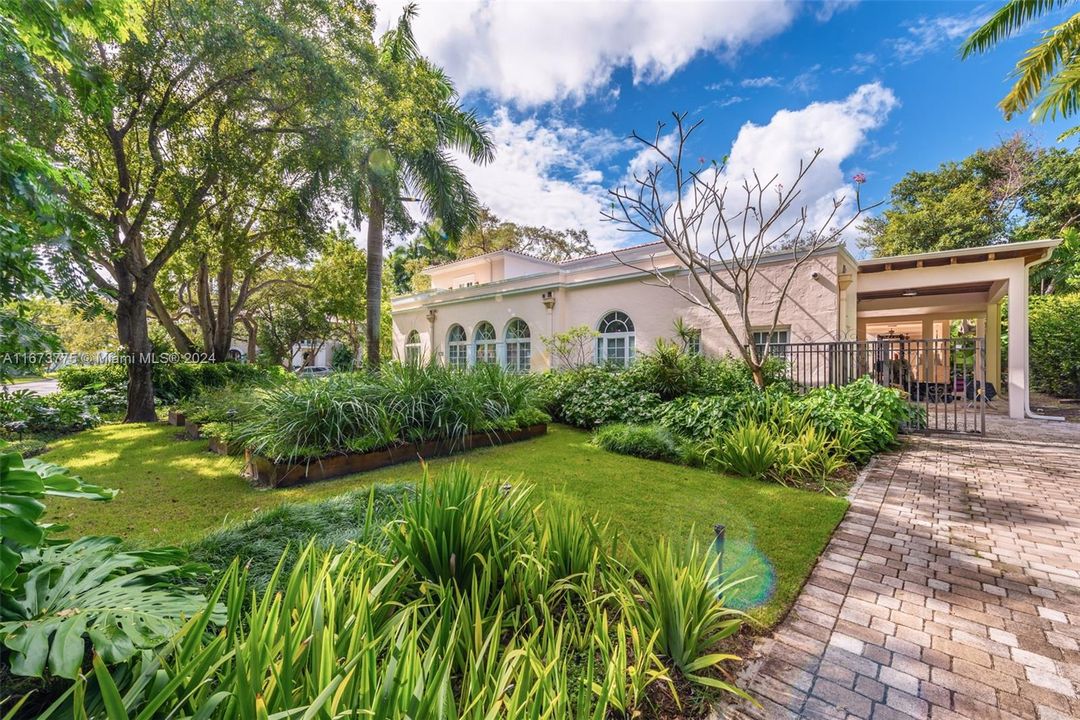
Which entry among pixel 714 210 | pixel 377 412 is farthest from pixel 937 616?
pixel 714 210

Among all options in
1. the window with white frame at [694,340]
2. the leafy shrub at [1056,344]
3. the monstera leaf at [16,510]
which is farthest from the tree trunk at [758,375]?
the leafy shrub at [1056,344]

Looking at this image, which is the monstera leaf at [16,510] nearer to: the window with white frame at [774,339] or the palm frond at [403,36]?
the window with white frame at [774,339]

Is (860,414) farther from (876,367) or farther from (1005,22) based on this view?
(1005,22)

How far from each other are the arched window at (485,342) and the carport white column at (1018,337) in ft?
44.3

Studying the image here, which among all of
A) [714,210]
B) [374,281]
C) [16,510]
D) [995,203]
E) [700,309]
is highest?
[995,203]

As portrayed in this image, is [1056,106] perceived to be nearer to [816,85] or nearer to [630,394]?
[816,85]

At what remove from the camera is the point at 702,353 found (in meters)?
11.0

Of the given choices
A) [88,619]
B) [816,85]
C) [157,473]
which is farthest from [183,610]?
[816,85]

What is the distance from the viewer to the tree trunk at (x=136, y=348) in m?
10.0

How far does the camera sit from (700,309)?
431 inches

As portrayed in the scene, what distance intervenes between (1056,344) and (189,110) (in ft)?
74.8

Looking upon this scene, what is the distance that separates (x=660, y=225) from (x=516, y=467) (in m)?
5.41

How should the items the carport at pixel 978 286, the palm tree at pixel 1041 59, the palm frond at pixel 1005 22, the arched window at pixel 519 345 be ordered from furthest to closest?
the arched window at pixel 519 345 < the carport at pixel 978 286 < the palm frond at pixel 1005 22 < the palm tree at pixel 1041 59

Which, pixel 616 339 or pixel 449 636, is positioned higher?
pixel 616 339
